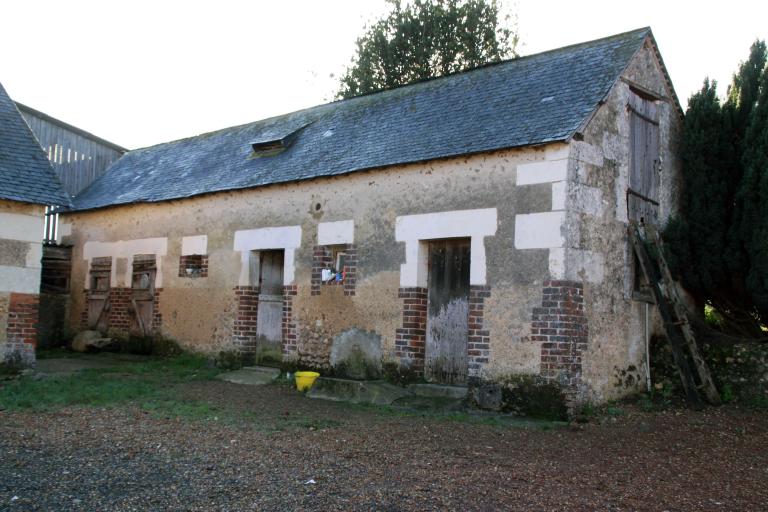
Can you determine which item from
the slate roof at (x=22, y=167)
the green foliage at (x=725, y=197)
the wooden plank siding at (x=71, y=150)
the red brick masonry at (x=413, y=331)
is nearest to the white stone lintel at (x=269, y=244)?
the red brick masonry at (x=413, y=331)

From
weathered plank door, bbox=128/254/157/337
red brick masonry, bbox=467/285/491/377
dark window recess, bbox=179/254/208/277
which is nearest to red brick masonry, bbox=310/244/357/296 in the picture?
red brick masonry, bbox=467/285/491/377

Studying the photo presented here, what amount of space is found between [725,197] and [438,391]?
5.14 meters

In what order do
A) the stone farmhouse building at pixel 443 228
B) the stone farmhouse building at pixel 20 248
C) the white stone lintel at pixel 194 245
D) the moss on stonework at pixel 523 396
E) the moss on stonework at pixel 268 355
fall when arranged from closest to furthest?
1. the moss on stonework at pixel 523 396
2. the stone farmhouse building at pixel 443 228
3. the stone farmhouse building at pixel 20 248
4. the moss on stonework at pixel 268 355
5. the white stone lintel at pixel 194 245

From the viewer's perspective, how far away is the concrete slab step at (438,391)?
9.45 meters

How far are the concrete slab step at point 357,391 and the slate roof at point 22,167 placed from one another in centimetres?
486

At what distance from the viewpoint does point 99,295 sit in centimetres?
1555

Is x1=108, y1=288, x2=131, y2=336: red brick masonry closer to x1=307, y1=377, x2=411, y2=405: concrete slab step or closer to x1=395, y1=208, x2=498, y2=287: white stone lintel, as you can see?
x1=307, y1=377, x2=411, y2=405: concrete slab step

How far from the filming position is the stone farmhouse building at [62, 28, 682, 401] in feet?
29.4

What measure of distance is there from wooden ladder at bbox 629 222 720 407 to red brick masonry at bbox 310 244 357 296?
408cm

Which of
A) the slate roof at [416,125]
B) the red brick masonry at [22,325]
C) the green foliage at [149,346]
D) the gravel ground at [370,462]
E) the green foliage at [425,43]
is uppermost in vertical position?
the green foliage at [425,43]

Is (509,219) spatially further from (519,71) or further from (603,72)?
(519,71)

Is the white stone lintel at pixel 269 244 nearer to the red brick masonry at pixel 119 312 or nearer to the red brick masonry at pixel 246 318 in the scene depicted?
the red brick masonry at pixel 246 318

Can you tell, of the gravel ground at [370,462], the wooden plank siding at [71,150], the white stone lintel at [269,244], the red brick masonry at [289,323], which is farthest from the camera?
the wooden plank siding at [71,150]

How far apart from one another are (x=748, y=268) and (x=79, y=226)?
13.7 meters
